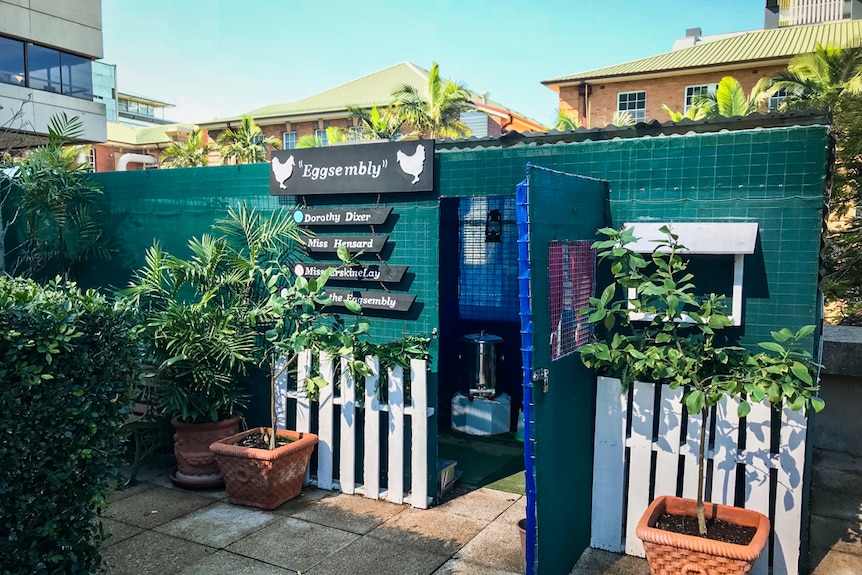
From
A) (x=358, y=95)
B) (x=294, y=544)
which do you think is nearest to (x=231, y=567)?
(x=294, y=544)

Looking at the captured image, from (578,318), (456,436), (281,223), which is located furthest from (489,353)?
(578,318)

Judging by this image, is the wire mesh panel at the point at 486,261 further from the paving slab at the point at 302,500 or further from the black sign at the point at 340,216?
the paving slab at the point at 302,500

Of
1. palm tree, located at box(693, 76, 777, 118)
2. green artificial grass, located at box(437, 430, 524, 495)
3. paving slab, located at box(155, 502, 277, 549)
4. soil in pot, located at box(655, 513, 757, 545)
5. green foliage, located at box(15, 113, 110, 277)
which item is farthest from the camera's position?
palm tree, located at box(693, 76, 777, 118)

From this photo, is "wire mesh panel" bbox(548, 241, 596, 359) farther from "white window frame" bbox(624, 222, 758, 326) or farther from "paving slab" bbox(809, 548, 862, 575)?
"paving slab" bbox(809, 548, 862, 575)

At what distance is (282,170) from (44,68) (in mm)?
22345

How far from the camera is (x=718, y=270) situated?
456 cm

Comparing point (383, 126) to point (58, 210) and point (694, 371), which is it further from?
point (694, 371)

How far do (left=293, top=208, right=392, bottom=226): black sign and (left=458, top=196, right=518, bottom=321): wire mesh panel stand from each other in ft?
7.42

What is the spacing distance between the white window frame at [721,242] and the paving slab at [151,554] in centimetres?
331

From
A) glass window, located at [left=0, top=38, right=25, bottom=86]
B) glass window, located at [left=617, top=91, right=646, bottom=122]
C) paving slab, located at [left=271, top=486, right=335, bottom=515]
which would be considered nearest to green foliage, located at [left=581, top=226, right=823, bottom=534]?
paving slab, located at [left=271, top=486, right=335, bottom=515]

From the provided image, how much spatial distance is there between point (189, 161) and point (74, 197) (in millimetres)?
23992

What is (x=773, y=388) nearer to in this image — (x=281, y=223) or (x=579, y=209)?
(x=579, y=209)

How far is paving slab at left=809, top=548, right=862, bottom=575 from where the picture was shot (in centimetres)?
417

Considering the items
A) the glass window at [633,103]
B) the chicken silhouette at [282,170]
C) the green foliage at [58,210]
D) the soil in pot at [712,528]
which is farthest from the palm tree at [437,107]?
the soil in pot at [712,528]
